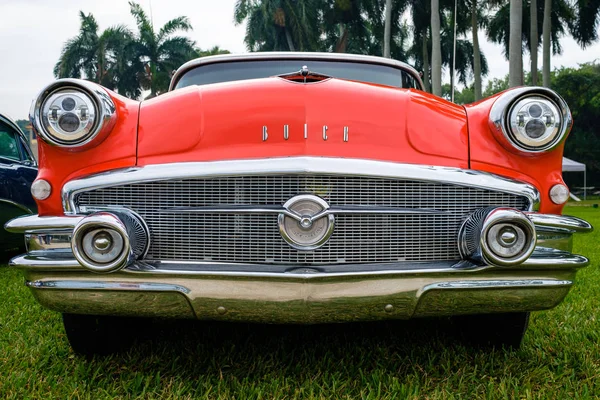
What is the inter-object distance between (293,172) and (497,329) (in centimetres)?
111

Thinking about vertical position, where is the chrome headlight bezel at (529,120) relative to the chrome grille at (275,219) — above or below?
above

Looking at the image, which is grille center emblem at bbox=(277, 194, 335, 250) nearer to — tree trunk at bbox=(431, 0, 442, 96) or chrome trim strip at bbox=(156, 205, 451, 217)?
chrome trim strip at bbox=(156, 205, 451, 217)

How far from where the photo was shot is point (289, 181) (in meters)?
1.66

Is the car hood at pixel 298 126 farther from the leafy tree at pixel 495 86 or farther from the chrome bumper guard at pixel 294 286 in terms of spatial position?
the leafy tree at pixel 495 86

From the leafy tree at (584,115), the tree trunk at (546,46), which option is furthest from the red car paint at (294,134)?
the leafy tree at (584,115)

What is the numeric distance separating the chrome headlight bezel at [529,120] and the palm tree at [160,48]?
79.4 ft

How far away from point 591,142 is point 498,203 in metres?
29.6

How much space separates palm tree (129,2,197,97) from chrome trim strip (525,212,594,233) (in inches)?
960

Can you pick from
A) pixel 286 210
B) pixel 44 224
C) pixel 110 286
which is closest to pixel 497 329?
pixel 286 210

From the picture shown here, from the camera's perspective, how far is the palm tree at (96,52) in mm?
24266

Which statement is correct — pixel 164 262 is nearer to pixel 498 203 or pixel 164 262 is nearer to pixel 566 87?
pixel 498 203

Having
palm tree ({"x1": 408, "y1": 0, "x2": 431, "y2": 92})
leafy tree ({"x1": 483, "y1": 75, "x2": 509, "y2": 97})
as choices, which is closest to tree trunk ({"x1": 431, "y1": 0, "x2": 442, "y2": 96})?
palm tree ({"x1": 408, "y1": 0, "x2": 431, "y2": 92})

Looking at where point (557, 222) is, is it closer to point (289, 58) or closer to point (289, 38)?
point (289, 58)

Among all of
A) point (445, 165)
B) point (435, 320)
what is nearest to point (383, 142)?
point (445, 165)
